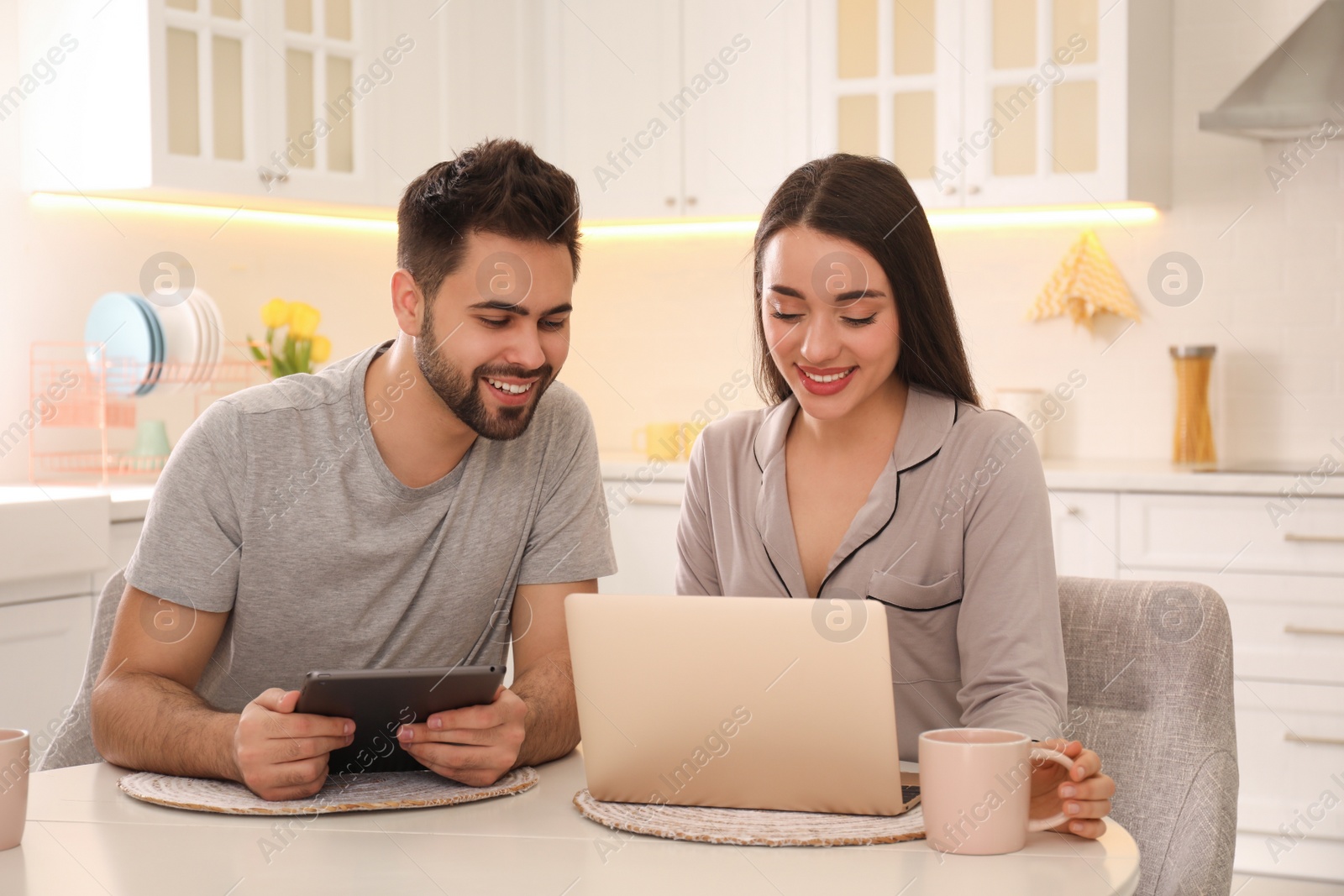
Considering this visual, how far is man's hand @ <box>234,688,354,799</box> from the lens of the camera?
1.20 meters

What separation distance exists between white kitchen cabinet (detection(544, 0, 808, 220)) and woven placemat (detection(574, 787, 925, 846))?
278cm

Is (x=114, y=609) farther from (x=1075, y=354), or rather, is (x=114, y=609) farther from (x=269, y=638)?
(x=1075, y=354)

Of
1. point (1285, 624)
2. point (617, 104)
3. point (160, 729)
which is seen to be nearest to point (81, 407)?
point (617, 104)

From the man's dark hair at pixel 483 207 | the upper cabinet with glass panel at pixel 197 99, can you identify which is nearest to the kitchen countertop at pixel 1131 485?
the upper cabinet with glass panel at pixel 197 99

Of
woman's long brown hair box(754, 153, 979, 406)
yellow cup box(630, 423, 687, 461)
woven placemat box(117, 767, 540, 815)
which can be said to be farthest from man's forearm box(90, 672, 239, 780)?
yellow cup box(630, 423, 687, 461)

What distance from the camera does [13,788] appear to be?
1076 millimetres

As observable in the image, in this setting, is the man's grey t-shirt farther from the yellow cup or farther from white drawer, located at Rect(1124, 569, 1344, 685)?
the yellow cup

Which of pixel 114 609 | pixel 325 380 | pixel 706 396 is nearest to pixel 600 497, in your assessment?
pixel 325 380

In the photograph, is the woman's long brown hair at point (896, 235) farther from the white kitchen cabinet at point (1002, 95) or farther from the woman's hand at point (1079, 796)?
the white kitchen cabinet at point (1002, 95)

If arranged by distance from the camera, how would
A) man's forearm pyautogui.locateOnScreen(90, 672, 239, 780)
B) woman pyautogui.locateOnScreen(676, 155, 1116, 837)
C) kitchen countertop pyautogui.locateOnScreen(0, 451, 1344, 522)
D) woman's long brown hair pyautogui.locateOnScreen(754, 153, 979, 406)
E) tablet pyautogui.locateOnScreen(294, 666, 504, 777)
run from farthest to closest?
1. kitchen countertop pyautogui.locateOnScreen(0, 451, 1344, 522)
2. woman's long brown hair pyautogui.locateOnScreen(754, 153, 979, 406)
3. woman pyautogui.locateOnScreen(676, 155, 1116, 837)
4. man's forearm pyautogui.locateOnScreen(90, 672, 239, 780)
5. tablet pyautogui.locateOnScreen(294, 666, 504, 777)

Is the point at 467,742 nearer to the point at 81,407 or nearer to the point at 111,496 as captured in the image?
the point at 111,496

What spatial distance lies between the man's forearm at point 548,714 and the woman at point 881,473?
0.88 feet

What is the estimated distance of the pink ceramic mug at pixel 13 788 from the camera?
3.51 feet

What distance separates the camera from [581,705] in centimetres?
115
